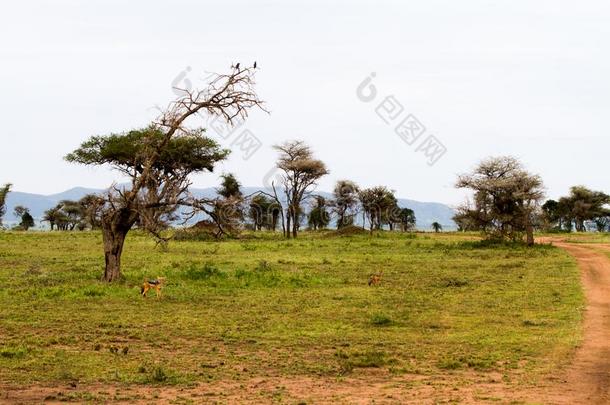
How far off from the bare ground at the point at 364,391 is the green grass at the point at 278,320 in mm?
473

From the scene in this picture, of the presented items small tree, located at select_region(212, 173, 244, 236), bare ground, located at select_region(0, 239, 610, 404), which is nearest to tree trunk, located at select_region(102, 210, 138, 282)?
small tree, located at select_region(212, 173, 244, 236)

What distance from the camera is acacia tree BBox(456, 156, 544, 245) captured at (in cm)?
4331

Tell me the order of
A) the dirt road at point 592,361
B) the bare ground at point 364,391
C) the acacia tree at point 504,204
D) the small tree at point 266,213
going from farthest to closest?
the small tree at point 266,213 → the acacia tree at point 504,204 → the dirt road at point 592,361 → the bare ground at point 364,391

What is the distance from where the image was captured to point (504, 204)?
1751 inches

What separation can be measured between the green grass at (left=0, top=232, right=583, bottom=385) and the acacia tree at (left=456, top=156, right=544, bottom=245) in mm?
13006

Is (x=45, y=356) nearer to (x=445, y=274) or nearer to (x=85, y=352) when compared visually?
(x=85, y=352)

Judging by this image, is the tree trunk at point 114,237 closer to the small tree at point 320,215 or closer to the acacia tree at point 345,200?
the acacia tree at point 345,200

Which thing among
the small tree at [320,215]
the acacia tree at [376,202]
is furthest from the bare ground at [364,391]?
the small tree at [320,215]

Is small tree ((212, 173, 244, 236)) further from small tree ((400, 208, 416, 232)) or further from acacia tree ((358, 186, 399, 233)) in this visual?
small tree ((400, 208, 416, 232))

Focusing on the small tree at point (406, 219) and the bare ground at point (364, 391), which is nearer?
the bare ground at point (364, 391)

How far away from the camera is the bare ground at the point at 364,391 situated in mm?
9633

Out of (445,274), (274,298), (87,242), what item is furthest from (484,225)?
(274,298)

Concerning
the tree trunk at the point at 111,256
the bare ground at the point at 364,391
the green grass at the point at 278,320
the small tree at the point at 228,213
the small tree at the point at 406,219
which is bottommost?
the bare ground at the point at 364,391

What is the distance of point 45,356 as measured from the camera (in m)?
12.1
